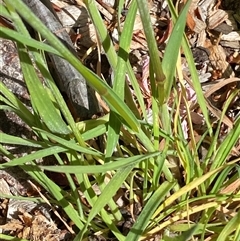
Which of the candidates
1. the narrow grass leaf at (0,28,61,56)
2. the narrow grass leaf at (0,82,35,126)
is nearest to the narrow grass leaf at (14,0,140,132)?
the narrow grass leaf at (0,28,61,56)

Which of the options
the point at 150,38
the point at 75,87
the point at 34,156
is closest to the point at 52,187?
the point at 34,156

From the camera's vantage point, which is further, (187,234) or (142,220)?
(142,220)

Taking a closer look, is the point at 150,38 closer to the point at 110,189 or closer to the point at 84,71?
the point at 84,71

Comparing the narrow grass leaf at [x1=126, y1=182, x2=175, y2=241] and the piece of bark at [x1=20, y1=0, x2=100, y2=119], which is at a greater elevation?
the piece of bark at [x1=20, y1=0, x2=100, y2=119]

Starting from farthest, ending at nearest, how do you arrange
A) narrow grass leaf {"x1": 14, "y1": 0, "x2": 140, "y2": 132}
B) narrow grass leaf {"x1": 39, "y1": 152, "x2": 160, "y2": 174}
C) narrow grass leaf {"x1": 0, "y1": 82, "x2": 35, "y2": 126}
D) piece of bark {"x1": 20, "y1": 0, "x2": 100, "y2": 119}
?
piece of bark {"x1": 20, "y1": 0, "x2": 100, "y2": 119} < narrow grass leaf {"x1": 0, "y1": 82, "x2": 35, "y2": 126} < narrow grass leaf {"x1": 39, "y1": 152, "x2": 160, "y2": 174} < narrow grass leaf {"x1": 14, "y1": 0, "x2": 140, "y2": 132}

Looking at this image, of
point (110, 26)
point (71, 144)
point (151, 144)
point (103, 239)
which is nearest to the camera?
point (71, 144)

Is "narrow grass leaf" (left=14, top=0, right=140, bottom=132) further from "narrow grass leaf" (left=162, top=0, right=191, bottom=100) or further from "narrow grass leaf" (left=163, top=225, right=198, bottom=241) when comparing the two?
"narrow grass leaf" (left=163, top=225, right=198, bottom=241)

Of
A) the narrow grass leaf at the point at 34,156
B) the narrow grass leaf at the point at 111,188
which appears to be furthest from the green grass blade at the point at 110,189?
the narrow grass leaf at the point at 34,156

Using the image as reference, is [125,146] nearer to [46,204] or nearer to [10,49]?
[46,204]

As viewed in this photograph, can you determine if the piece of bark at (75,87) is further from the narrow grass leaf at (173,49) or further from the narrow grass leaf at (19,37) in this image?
the narrow grass leaf at (19,37)

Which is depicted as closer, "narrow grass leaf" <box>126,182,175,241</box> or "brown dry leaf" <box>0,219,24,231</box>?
"narrow grass leaf" <box>126,182,175,241</box>

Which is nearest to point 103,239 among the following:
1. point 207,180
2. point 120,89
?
point 207,180
